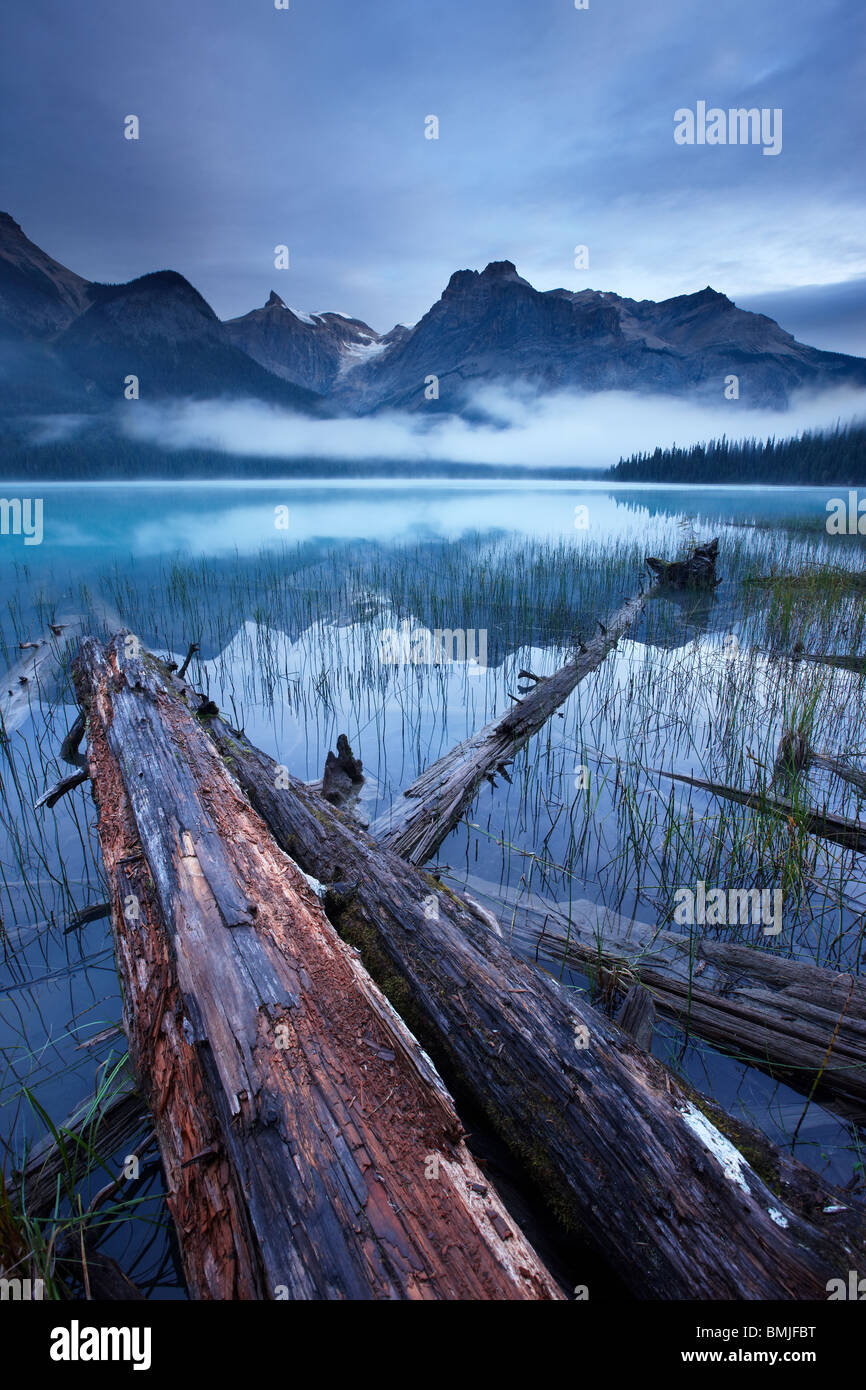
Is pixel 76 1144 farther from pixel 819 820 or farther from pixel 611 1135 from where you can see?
pixel 819 820

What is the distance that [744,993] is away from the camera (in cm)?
246

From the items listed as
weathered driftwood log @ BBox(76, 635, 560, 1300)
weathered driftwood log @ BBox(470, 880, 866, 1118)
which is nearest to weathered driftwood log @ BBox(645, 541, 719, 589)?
weathered driftwood log @ BBox(470, 880, 866, 1118)

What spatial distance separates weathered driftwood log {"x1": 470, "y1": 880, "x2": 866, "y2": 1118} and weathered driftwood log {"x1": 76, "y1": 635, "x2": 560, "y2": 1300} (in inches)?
50.8

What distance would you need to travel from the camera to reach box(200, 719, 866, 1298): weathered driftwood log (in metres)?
1.29

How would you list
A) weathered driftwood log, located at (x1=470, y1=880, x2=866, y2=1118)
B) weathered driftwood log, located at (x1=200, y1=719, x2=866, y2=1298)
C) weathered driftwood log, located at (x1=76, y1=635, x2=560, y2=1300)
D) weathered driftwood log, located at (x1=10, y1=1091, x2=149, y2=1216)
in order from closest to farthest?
weathered driftwood log, located at (x1=76, y1=635, x2=560, y2=1300) < weathered driftwood log, located at (x1=200, y1=719, x2=866, y2=1298) < weathered driftwood log, located at (x1=10, y1=1091, x2=149, y2=1216) < weathered driftwood log, located at (x1=470, y1=880, x2=866, y2=1118)

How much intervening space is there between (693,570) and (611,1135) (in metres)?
12.5

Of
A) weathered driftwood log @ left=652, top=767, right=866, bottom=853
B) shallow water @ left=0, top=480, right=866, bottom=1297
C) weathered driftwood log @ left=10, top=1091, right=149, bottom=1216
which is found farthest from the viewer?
weathered driftwood log @ left=652, top=767, right=866, bottom=853

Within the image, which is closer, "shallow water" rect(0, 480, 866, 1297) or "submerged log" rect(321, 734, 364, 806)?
"shallow water" rect(0, 480, 866, 1297)

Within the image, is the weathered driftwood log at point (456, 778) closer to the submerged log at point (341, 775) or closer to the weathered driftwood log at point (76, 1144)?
the submerged log at point (341, 775)

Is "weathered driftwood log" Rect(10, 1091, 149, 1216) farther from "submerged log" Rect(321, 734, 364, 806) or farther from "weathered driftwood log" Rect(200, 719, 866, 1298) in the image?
"submerged log" Rect(321, 734, 364, 806)

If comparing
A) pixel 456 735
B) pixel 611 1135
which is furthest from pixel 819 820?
pixel 456 735

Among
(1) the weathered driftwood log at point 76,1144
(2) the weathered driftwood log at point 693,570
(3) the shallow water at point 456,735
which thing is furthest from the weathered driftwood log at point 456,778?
(2) the weathered driftwood log at point 693,570

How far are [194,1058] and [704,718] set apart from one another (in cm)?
549

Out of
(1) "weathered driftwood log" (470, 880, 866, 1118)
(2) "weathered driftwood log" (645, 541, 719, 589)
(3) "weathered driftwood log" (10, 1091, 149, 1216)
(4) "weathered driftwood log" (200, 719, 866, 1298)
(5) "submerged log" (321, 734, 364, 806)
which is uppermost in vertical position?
(2) "weathered driftwood log" (645, 541, 719, 589)
